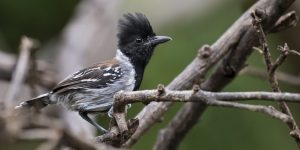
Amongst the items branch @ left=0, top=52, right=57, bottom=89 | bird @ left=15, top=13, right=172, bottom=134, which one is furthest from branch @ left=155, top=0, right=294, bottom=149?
branch @ left=0, top=52, right=57, bottom=89

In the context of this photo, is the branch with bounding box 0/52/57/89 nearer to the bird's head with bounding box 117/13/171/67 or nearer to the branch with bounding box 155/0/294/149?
the bird's head with bounding box 117/13/171/67

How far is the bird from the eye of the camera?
12.4ft

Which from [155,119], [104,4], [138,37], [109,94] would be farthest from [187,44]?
[155,119]

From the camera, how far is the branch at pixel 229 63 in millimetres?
3421

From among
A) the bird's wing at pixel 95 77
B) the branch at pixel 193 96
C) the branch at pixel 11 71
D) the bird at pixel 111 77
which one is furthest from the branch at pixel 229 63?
the branch at pixel 193 96

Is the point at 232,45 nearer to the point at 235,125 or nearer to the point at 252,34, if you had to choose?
the point at 252,34

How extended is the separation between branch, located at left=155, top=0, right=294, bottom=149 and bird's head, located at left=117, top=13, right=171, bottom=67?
425mm

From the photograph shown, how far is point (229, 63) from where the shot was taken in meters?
3.71

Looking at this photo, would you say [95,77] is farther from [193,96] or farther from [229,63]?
[193,96]

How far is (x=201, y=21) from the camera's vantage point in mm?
5520

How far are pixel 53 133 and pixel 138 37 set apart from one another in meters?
2.83

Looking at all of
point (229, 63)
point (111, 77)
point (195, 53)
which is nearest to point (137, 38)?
point (111, 77)

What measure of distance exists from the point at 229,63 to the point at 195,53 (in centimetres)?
148

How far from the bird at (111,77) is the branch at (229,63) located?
0.37 metres
